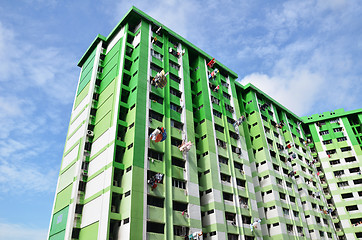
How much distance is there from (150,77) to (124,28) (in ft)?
42.6

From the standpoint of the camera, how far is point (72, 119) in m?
53.3

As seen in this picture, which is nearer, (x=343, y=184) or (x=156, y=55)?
(x=156, y=55)

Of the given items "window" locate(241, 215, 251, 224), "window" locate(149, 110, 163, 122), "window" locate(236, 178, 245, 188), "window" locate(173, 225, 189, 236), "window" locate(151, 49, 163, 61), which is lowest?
"window" locate(173, 225, 189, 236)

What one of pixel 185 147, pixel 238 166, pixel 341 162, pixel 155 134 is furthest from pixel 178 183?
pixel 341 162

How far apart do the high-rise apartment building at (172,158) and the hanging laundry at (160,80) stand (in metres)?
0.16

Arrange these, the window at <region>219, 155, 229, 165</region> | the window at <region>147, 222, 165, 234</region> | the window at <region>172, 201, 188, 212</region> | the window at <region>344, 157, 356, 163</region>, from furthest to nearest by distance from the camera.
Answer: the window at <region>344, 157, 356, 163</region> → the window at <region>219, 155, 229, 165</region> → the window at <region>172, 201, 188, 212</region> → the window at <region>147, 222, 165, 234</region>

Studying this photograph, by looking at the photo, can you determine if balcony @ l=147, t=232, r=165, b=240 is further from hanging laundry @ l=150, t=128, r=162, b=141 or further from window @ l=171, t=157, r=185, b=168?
hanging laundry @ l=150, t=128, r=162, b=141

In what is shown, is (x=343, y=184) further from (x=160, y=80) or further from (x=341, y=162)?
(x=160, y=80)

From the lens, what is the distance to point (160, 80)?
45531 mm

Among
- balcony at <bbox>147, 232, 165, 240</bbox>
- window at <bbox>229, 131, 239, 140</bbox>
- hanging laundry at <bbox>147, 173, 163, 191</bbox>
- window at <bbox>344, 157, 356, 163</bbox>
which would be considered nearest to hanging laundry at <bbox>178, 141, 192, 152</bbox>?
hanging laundry at <bbox>147, 173, 163, 191</bbox>

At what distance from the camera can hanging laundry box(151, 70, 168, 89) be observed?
4528 centimetres

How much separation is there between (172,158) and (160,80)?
12.6 metres

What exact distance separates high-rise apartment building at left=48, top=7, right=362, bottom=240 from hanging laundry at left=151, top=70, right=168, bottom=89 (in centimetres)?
16

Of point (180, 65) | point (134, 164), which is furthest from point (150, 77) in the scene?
point (134, 164)
